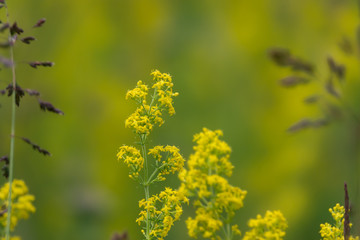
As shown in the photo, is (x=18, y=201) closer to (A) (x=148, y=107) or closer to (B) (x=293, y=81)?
(A) (x=148, y=107)

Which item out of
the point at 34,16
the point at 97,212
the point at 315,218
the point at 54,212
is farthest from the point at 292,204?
the point at 34,16

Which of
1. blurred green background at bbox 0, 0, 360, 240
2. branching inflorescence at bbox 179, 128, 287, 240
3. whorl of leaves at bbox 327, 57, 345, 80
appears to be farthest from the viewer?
blurred green background at bbox 0, 0, 360, 240

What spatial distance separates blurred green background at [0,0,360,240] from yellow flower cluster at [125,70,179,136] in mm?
6792

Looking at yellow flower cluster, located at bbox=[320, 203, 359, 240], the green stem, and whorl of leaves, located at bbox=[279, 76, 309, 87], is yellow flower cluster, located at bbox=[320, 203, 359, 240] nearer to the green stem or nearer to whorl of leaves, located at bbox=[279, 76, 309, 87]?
the green stem

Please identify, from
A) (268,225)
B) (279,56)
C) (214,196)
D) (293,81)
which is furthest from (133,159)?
(279,56)

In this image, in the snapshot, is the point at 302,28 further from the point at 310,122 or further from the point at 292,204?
the point at 310,122

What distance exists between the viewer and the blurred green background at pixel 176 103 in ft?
32.3

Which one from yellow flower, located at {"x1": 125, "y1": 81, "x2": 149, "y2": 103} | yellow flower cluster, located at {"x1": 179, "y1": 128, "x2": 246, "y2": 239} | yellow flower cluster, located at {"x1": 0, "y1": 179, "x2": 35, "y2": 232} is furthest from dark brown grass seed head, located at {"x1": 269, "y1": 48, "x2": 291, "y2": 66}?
yellow flower cluster, located at {"x1": 0, "y1": 179, "x2": 35, "y2": 232}

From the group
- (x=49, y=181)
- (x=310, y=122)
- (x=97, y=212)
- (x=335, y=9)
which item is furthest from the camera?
(x=335, y=9)

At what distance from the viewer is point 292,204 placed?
32.0ft

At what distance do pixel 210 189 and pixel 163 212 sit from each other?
192 mm

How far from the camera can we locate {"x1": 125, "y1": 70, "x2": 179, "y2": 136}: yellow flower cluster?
190cm

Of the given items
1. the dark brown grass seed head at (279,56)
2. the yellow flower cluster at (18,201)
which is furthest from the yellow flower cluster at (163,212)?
the dark brown grass seed head at (279,56)

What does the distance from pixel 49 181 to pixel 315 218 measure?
4.55 meters
